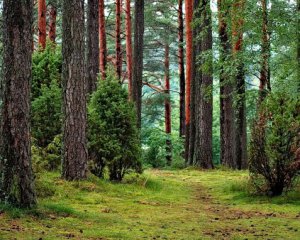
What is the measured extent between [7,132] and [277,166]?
17.3 feet

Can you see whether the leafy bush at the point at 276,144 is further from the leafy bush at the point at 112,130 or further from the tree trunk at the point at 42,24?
the tree trunk at the point at 42,24

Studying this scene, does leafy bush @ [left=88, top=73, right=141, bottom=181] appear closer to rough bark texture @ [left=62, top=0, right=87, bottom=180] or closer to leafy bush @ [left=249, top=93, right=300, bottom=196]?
rough bark texture @ [left=62, top=0, right=87, bottom=180]

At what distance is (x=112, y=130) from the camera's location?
1130cm

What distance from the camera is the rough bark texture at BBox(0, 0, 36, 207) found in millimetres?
6820

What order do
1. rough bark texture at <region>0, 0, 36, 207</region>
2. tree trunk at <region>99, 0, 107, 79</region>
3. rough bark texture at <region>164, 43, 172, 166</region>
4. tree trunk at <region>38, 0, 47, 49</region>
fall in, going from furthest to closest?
rough bark texture at <region>164, 43, 172, 166</region> → tree trunk at <region>99, 0, 107, 79</region> → tree trunk at <region>38, 0, 47, 49</region> → rough bark texture at <region>0, 0, 36, 207</region>

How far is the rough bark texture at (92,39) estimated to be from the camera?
1474cm

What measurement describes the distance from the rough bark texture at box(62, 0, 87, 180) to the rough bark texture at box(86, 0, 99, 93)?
4.21m

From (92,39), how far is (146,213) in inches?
331

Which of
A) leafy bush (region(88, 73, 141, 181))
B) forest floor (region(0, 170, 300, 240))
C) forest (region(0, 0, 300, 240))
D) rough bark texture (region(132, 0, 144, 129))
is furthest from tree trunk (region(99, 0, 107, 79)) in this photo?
forest floor (region(0, 170, 300, 240))

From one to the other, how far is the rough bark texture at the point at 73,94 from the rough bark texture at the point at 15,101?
312 centimetres

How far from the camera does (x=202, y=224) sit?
748cm

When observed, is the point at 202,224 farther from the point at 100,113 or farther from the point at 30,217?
the point at 100,113

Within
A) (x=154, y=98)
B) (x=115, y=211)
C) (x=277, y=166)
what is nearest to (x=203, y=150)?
(x=277, y=166)

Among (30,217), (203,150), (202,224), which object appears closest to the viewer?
(30,217)
